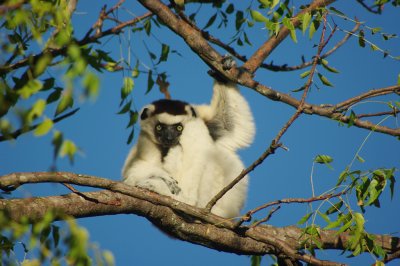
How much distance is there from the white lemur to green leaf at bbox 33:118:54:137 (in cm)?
413

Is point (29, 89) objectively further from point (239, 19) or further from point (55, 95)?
point (239, 19)

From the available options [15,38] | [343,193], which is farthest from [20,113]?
[343,193]

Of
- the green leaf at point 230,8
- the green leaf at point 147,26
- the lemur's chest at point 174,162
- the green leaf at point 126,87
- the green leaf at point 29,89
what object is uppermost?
the green leaf at point 230,8

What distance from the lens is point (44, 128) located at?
206 centimetres

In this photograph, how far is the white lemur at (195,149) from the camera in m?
6.47

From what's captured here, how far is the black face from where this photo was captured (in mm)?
7227

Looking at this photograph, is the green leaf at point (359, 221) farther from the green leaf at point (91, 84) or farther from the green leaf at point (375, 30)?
the green leaf at point (91, 84)

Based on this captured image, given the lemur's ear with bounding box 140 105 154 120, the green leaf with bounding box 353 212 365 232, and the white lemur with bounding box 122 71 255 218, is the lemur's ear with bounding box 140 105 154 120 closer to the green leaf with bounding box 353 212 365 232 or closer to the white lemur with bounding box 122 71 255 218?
the white lemur with bounding box 122 71 255 218

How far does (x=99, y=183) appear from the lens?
13.4 ft

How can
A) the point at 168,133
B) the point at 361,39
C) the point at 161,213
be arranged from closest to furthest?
the point at 361,39 → the point at 161,213 → the point at 168,133

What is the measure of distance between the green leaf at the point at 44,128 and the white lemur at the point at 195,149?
4133 millimetres

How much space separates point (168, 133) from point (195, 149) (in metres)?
0.76

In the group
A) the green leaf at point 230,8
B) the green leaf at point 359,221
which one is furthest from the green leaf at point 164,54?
the green leaf at point 359,221

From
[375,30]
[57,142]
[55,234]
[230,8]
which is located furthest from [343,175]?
[57,142]
